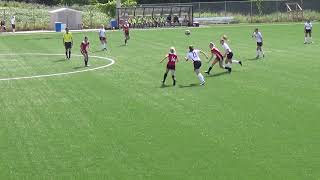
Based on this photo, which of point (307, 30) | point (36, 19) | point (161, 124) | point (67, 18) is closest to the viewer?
point (161, 124)

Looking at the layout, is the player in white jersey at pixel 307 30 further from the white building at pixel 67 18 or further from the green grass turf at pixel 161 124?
the white building at pixel 67 18

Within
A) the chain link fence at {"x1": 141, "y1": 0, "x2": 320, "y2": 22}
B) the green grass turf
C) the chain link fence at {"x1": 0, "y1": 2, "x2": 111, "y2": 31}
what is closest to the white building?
the chain link fence at {"x1": 0, "y1": 2, "x2": 111, "y2": 31}

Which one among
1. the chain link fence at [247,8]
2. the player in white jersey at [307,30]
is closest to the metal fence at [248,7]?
the chain link fence at [247,8]

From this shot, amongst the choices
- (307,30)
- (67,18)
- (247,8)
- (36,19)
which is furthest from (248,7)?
(307,30)

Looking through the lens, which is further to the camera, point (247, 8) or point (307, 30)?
point (247, 8)

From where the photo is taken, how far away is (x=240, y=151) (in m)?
15.4

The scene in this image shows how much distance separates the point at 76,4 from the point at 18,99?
98602 mm

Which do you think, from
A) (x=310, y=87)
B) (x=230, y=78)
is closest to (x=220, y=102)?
(x=310, y=87)

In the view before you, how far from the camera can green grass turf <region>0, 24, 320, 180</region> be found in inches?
559

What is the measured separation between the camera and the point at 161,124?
61.4 feet

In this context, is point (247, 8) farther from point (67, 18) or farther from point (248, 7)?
point (67, 18)

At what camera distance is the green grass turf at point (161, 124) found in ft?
46.6

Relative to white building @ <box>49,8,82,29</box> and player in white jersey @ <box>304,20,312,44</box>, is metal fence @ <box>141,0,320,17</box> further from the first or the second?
player in white jersey @ <box>304,20,312,44</box>

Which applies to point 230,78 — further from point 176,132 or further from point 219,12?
point 219,12
